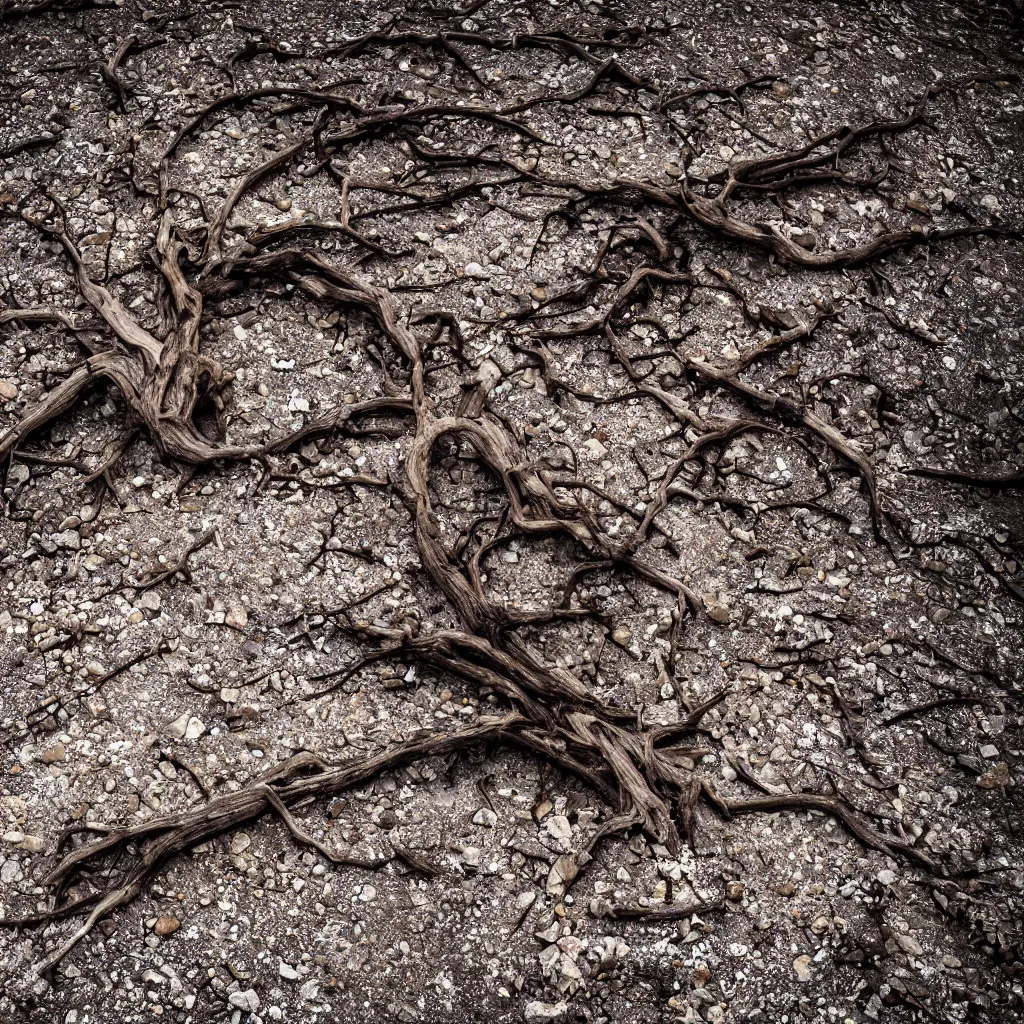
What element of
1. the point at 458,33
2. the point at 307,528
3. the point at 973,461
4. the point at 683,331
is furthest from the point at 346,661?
the point at 458,33

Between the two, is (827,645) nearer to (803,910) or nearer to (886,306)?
(803,910)

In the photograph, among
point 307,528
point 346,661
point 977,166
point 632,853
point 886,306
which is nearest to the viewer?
point 632,853

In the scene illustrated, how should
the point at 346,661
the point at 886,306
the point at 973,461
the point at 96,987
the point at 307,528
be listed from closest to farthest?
the point at 96,987, the point at 346,661, the point at 307,528, the point at 973,461, the point at 886,306

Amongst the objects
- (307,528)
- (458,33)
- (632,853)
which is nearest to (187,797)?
(307,528)

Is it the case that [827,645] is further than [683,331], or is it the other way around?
[683,331]

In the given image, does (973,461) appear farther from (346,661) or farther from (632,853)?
(346,661)

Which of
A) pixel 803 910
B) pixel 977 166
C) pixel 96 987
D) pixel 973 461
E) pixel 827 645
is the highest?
pixel 977 166

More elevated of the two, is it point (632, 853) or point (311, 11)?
point (311, 11)
